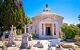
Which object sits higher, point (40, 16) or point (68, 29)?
point (40, 16)

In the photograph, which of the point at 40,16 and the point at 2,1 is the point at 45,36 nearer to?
the point at 40,16

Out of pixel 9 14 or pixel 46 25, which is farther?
pixel 46 25

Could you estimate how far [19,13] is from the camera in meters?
32.7

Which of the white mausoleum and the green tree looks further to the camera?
the white mausoleum

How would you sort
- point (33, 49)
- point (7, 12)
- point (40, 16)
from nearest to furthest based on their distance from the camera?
point (33, 49), point (7, 12), point (40, 16)

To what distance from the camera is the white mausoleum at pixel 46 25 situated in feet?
122

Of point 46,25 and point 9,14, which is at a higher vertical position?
point 9,14

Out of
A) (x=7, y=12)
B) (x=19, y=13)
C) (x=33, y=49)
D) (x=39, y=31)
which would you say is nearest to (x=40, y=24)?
(x=39, y=31)

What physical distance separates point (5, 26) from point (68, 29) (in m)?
12.3

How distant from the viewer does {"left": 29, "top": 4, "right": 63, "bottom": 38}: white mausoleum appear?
1460 inches

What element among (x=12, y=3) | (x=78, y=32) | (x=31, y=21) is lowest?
(x=78, y=32)

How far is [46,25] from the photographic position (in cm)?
3838

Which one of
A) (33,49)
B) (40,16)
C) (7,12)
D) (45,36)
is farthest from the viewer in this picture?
(40,16)

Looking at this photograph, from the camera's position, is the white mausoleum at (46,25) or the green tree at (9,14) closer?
the green tree at (9,14)
